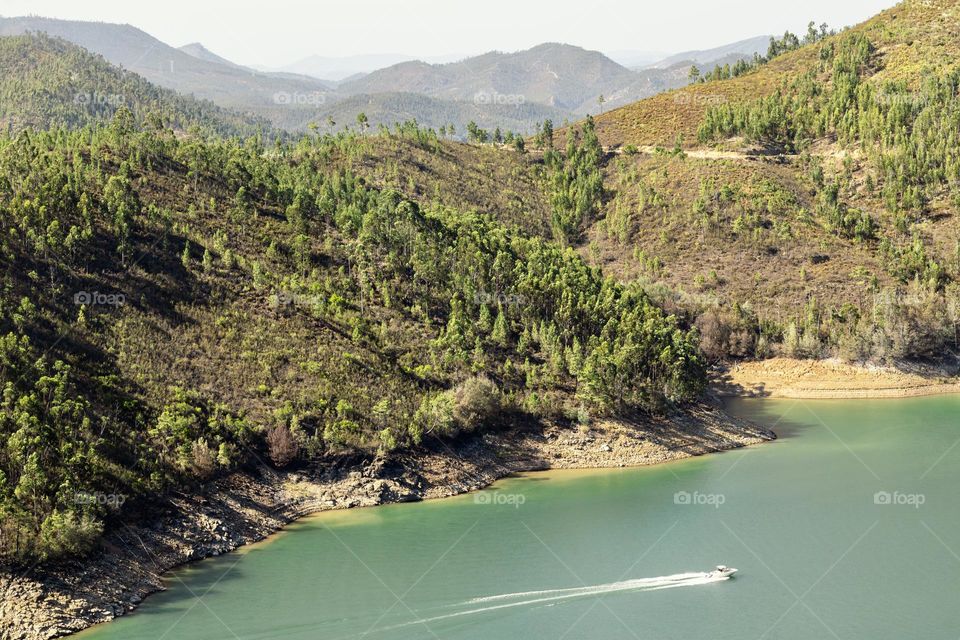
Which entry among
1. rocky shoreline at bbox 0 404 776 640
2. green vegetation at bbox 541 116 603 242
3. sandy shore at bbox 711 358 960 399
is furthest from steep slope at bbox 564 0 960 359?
rocky shoreline at bbox 0 404 776 640

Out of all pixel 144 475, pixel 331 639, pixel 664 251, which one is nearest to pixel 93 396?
pixel 144 475

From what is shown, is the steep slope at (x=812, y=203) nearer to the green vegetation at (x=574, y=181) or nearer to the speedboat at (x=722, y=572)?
the green vegetation at (x=574, y=181)

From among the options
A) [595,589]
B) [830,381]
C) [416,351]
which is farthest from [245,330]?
[830,381]

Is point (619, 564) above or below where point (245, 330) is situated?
below

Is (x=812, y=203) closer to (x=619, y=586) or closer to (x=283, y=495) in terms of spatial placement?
(x=619, y=586)

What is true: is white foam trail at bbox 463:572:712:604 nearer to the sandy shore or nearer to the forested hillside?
the forested hillside

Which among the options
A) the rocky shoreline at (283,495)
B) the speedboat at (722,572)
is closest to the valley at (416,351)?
the rocky shoreline at (283,495)
